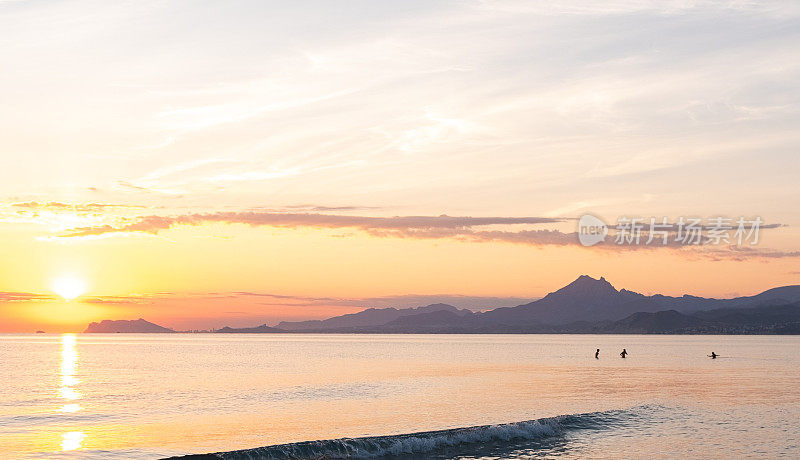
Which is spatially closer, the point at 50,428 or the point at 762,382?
the point at 50,428

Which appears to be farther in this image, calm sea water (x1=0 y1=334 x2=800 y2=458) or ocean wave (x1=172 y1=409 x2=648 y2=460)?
calm sea water (x1=0 y1=334 x2=800 y2=458)

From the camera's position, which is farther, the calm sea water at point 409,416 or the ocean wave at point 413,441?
the calm sea water at point 409,416

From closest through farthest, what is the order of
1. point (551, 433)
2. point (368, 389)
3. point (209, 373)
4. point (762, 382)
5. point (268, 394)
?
point (551, 433) → point (268, 394) → point (368, 389) → point (762, 382) → point (209, 373)

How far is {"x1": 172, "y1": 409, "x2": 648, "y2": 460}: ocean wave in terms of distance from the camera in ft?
149

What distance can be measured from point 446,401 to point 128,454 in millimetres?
37222

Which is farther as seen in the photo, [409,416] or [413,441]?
[409,416]

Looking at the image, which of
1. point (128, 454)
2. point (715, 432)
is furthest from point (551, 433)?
point (128, 454)

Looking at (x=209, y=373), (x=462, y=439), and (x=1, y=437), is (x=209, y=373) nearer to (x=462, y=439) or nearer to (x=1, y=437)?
(x=1, y=437)

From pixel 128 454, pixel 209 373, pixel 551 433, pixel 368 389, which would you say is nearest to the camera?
pixel 128 454

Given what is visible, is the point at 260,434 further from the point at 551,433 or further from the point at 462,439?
the point at 551,433

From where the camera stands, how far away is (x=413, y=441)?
4953cm

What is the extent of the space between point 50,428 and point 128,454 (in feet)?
48.6

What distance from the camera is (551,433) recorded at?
2163 inches

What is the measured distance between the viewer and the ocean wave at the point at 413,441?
45.5 m
